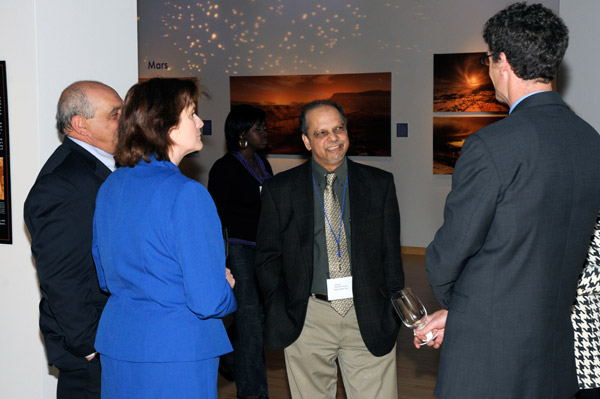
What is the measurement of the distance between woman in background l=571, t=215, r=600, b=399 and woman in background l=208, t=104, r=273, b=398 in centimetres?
257

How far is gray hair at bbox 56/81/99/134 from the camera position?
2836 mm

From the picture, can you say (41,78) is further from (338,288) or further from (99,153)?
(338,288)

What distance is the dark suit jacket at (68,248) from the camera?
2.62 m

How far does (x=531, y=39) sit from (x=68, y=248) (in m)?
1.93

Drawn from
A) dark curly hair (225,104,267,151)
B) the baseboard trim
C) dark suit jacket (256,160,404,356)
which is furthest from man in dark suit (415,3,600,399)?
the baseboard trim

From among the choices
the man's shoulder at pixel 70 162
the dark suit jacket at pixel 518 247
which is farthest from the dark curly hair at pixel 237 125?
the dark suit jacket at pixel 518 247

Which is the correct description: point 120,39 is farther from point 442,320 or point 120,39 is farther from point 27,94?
point 442,320

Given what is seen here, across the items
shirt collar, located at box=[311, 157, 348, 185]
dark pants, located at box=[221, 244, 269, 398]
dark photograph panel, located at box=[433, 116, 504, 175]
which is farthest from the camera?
dark photograph panel, located at box=[433, 116, 504, 175]

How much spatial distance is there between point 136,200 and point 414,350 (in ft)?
14.2

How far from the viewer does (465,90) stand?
10219mm

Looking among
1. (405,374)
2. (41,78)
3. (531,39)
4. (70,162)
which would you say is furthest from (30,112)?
(405,374)

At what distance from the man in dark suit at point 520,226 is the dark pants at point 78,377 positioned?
1.52m

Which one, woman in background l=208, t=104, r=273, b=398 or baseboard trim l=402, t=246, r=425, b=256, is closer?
woman in background l=208, t=104, r=273, b=398

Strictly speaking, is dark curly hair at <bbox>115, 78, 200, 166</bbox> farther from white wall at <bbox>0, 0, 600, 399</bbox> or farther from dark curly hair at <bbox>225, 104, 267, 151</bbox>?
dark curly hair at <bbox>225, 104, 267, 151</bbox>
